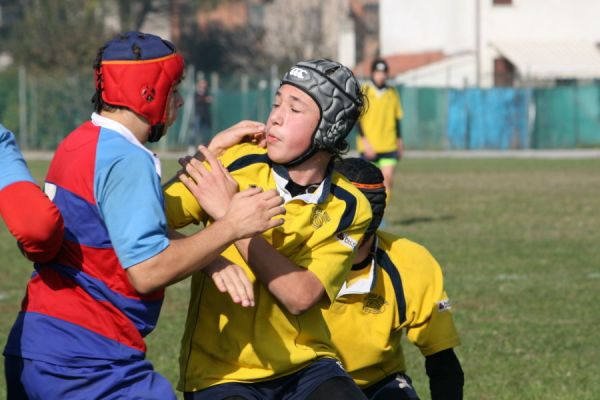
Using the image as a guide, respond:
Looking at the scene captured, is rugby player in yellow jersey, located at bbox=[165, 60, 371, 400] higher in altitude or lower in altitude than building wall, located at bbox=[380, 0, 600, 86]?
higher

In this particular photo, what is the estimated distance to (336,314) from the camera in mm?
5078

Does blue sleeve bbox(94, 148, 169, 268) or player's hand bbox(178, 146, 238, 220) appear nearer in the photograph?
blue sleeve bbox(94, 148, 169, 268)

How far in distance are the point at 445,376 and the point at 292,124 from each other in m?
1.32

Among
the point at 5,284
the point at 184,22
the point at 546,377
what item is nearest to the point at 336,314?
the point at 546,377

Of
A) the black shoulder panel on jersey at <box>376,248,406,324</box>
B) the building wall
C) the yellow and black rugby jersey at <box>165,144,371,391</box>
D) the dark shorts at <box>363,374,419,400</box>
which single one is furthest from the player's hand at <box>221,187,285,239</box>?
the building wall

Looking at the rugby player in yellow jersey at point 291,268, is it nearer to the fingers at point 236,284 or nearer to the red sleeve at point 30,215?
the fingers at point 236,284

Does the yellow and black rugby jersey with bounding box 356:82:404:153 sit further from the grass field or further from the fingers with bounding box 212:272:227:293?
the fingers with bounding box 212:272:227:293

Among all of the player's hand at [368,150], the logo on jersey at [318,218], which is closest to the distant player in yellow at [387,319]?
the logo on jersey at [318,218]

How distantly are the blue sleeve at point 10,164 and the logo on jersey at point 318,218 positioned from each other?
114 cm

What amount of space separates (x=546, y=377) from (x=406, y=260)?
267 cm

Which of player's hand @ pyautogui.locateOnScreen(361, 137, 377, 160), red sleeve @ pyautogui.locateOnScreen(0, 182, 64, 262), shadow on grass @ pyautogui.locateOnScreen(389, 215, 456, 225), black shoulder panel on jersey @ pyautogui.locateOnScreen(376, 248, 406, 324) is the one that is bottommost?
shadow on grass @ pyautogui.locateOnScreen(389, 215, 456, 225)

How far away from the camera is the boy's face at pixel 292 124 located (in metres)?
4.38

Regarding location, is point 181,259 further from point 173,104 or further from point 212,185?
point 173,104

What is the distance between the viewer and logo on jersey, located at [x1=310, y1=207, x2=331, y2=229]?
444 centimetres
